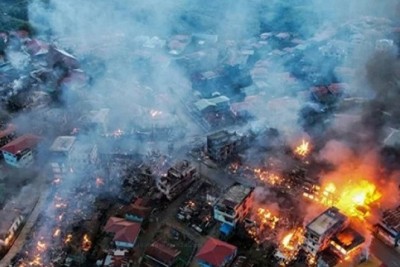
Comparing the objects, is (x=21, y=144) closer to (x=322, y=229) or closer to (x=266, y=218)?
(x=266, y=218)

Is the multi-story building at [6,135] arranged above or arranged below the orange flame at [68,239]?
above

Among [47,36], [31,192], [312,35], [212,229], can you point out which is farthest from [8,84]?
[312,35]

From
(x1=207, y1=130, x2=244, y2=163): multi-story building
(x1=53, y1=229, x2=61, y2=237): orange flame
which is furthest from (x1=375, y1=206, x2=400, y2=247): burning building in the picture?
(x1=53, y1=229, x2=61, y2=237): orange flame

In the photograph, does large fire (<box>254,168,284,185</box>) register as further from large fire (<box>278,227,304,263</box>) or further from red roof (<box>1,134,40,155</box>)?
red roof (<box>1,134,40,155</box>)

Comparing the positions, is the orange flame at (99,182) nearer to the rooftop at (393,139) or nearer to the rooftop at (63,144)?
the rooftop at (63,144)

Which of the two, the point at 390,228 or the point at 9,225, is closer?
the point at 390,228

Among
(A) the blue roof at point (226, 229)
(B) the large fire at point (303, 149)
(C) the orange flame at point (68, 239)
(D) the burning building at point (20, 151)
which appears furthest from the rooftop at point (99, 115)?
(B) the large fire at point (303, 149)

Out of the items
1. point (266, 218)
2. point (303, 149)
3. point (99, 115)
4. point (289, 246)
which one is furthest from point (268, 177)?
point (99, 115)
